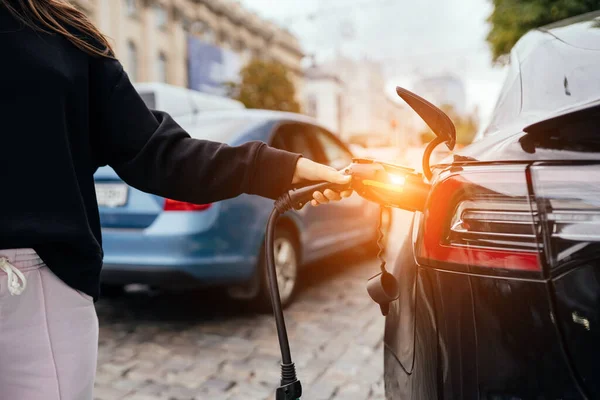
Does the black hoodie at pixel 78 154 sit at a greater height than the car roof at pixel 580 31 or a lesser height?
lesser

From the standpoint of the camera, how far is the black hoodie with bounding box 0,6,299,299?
1164 millimetres

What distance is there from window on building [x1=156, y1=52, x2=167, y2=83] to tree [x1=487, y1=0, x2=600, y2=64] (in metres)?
21.1

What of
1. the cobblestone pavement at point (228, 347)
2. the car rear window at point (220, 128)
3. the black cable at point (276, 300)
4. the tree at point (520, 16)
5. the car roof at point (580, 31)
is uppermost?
the tree at point (520, 16)

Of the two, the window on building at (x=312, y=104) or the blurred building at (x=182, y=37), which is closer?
the blurred building at (x=182, y=37)

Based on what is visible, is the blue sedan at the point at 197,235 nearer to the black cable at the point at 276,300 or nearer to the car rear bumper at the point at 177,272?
the car rear bumper at the point at 177,272

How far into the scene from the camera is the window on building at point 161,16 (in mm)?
30947

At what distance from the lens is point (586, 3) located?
37.1 feet

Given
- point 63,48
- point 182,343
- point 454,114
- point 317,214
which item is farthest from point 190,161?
point 454,114

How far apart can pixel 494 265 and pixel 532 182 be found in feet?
0.63

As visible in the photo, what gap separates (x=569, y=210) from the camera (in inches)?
45.0

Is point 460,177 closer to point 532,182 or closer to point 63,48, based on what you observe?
point 532,182

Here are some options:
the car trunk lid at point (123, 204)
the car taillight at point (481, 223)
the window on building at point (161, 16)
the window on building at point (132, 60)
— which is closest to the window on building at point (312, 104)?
the window on building at point (161, 16)

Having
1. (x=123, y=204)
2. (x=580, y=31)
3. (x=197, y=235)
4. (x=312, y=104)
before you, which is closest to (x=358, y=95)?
(x=312, y=104)

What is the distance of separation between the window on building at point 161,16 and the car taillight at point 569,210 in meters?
32.0
